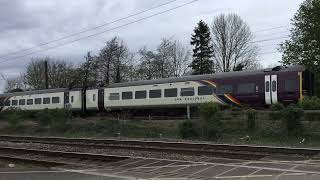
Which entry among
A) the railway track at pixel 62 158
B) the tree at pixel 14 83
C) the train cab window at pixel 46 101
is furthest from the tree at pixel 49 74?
the railway track at pixel 62 158

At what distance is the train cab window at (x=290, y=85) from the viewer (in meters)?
28.3

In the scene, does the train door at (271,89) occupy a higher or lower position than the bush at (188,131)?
higher

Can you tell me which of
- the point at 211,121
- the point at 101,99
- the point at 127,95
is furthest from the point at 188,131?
the point at 101,99

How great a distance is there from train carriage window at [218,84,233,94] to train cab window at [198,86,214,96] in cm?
60

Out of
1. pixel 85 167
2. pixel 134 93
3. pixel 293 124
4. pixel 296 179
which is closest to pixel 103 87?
pixel 134 93

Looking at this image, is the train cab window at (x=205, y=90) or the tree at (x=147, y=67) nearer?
the train cab window at (x=205, y=90)

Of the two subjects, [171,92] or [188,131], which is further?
[171,92]

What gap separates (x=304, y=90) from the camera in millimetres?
28688

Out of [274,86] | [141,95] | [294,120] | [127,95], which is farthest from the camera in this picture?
[127,95]

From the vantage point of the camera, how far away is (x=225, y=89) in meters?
31.2

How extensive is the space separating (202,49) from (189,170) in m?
63.2

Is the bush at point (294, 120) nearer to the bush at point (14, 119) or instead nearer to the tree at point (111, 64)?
the bush at point (14, 119)

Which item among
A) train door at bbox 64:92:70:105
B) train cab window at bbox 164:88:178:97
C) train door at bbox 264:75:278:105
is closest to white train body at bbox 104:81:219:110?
train cab window at bbox 164:88:178:97

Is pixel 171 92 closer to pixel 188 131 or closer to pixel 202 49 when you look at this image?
pixel 188 131
